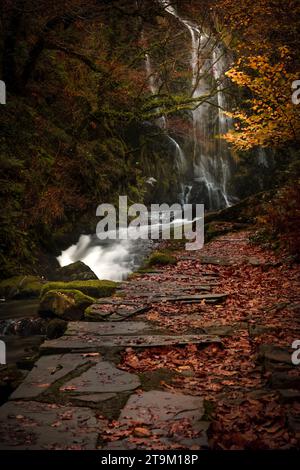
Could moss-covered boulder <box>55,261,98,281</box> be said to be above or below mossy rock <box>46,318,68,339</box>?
above

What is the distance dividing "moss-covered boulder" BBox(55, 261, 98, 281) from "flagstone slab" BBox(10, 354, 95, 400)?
744cm

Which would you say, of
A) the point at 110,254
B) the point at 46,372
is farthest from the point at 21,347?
the point at 110,254

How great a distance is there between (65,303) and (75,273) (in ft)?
15.5

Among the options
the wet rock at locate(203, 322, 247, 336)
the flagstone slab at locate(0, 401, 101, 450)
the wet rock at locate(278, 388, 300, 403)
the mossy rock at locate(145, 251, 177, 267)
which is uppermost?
the mossy rock at locate(145, 251, 177, 267)

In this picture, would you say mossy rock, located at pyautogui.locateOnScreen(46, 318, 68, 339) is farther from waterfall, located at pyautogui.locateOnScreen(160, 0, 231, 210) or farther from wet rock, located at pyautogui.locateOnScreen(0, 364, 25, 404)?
waterfall, located at pyautogui.locateOnScreen(160, 0, 231, 210)

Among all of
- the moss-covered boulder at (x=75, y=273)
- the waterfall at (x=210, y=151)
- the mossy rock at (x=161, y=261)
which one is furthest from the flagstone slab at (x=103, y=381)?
the waterfall at (x=210, y=151)

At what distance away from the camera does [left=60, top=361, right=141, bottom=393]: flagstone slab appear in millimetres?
3652

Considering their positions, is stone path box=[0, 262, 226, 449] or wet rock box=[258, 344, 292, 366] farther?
wet rock box=[258, 344, 292, 366]

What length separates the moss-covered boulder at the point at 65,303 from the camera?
23.7 ft

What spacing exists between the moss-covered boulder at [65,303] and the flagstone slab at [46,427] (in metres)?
3.81

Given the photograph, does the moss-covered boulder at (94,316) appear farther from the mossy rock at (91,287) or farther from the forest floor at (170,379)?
the mossy rock at (91,287)

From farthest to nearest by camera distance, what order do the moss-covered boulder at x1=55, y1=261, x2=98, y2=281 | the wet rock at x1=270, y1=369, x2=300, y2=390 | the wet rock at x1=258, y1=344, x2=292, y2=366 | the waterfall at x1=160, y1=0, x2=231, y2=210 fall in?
1. the waterfall at x1=160, y1=0, x2=231, y2=210
2. the moss-covered boulder at x1=55, y1=261, x2=98, y2=281
3. the wet rock at x1=258, y1=344, x2=292, y2=366
4. the wet rock at x1=270, y1=369, x2=300, y2=390

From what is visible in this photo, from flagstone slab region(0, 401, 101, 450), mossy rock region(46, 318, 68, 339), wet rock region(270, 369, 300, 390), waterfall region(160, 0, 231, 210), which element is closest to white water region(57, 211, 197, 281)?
mossy rock region(46, 318, 68, 339)

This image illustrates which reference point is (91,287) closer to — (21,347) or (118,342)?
(21,347)
